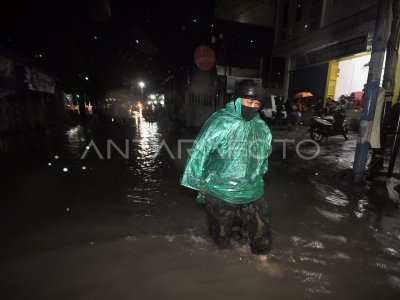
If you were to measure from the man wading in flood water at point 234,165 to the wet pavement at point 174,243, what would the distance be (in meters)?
0.49

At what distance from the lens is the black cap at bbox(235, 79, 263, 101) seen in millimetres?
2709

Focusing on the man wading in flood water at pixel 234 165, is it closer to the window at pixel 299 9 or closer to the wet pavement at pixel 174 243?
the wet pavement at pixel 174 243

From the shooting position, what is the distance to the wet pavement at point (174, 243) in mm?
2645

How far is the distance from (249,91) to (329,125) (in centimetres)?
941

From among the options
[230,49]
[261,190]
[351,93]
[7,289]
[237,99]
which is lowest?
[7,289]

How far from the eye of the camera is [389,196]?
4.98 meters

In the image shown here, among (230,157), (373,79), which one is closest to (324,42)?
(373,79)

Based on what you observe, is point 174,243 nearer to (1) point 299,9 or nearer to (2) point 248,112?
(2) point 248,112

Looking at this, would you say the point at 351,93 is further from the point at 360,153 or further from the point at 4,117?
the point at 4,117

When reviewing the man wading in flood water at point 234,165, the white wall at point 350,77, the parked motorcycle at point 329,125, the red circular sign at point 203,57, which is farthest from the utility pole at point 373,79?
the white wall at point 350,77

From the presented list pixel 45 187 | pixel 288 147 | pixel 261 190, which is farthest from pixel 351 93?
pixel 45 187

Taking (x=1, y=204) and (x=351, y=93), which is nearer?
(x=1, y=204)

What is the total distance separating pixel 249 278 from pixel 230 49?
66.8ft

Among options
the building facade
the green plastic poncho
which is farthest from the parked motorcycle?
the green plastic poncho
